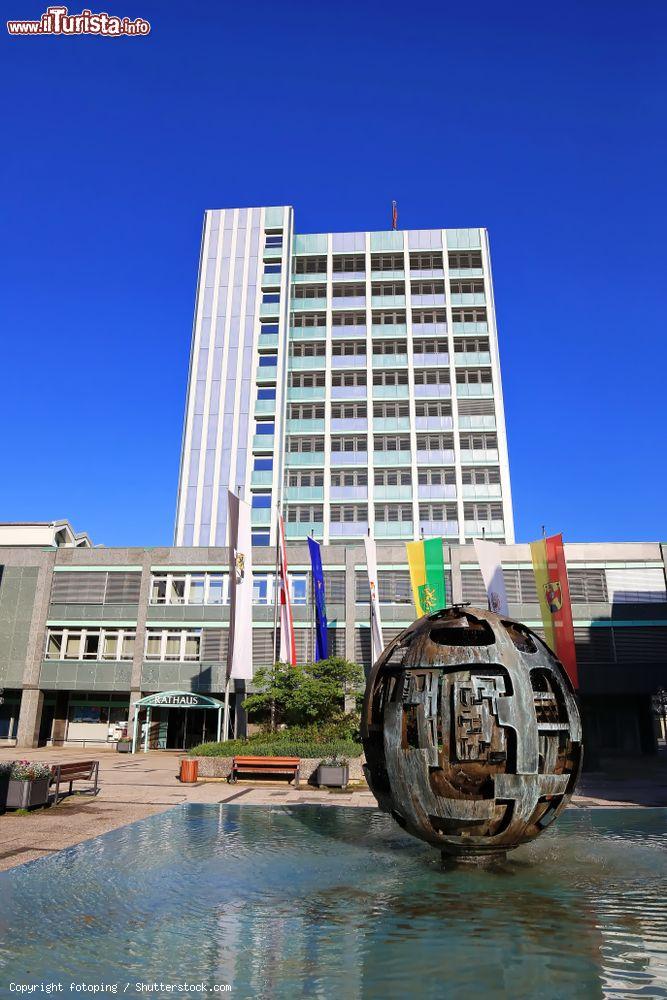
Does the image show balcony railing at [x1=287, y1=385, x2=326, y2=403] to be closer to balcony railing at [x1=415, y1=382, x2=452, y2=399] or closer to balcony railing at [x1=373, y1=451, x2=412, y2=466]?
balcony railing at [x1=373, y1=451, x2=412, y2=466]

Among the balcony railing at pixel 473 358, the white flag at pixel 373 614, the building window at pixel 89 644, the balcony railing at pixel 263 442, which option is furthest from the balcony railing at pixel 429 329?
the building window at pixel 89 644

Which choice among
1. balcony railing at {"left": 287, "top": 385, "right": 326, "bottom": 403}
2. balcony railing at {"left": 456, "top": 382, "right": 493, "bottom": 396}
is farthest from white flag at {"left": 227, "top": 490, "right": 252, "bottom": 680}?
balcony railing at {"left": 456, "top": 382, "right": 493, "bottom": 396}

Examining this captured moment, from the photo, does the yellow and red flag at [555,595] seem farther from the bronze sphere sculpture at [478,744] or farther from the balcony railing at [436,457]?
the balcony railing at [436,457]

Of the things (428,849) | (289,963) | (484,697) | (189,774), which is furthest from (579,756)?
(189,774)

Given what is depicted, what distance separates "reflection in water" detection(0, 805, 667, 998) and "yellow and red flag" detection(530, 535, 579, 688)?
1739cm

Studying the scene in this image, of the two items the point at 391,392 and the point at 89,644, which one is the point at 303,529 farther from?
the point at 89,644

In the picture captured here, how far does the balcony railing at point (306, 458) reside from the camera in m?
57.1

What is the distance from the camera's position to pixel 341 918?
7152 mm

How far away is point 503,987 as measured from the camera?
5422mm

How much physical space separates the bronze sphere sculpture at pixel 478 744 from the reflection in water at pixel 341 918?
29.0 inches

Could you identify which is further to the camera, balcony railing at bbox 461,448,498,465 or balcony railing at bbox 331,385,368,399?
balcony railing at bbox 331,385,368,399

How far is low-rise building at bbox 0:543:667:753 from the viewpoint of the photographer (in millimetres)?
37906

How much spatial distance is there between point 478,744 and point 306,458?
163 feet

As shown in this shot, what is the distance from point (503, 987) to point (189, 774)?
17.7 metres
